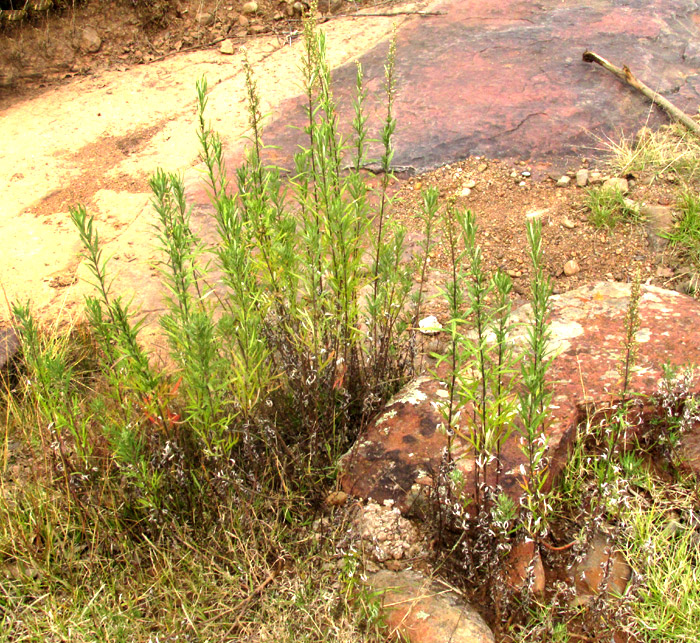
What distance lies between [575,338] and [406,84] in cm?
269

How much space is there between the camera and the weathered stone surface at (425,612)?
2279mm

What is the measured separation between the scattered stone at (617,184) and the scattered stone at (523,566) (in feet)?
8.10

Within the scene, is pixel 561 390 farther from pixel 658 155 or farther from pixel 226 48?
pixel 226 48

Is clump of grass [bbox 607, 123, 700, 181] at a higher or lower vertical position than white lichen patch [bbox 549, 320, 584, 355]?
higher

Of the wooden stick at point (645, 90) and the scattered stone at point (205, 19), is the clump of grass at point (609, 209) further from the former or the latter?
the scattered stone at point (205, 19)

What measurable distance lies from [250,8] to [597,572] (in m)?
5.70

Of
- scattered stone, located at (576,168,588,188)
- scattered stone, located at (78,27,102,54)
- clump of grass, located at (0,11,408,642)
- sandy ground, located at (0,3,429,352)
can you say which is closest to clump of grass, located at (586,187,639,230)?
scattered stone, located at (576,168,588,188)

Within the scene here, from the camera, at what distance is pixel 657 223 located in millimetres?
4102

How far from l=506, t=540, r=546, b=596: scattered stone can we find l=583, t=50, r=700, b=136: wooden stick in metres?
3.23

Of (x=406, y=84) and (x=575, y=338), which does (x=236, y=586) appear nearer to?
(x=575, y=338)

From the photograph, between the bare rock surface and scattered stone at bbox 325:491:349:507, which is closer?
scattered stone at bbox 325:491:349:507

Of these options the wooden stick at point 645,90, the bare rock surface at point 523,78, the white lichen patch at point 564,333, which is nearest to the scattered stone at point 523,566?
the white lichen patch at point 564,333

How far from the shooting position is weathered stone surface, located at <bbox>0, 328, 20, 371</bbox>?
3.47 m

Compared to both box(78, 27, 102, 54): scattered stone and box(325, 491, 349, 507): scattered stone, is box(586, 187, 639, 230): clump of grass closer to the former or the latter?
box(325, 491, 349, 507): scattered stone
